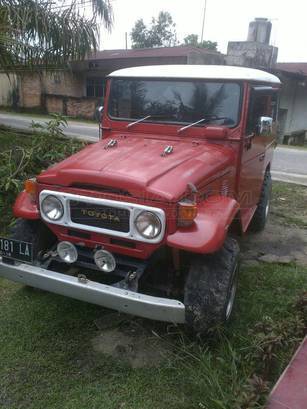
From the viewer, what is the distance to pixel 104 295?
101 inches

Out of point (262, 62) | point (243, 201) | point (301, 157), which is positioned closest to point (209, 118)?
point (243, 201)

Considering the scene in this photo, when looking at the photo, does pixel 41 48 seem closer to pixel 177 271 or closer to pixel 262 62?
pixel 177 271

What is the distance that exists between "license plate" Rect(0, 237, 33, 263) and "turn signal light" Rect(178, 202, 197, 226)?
42.3 inches

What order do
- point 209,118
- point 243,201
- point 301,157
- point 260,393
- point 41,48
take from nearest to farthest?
point 260,393 → point 209,118 → point 243,201 → point 41,48 → point 301,157

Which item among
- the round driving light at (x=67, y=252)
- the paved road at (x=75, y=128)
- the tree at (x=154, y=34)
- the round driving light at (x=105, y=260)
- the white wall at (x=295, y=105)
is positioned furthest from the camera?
the tree at (x=154, y=34)

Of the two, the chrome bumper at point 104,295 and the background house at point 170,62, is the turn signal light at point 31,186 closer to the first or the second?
the chrome bumper at point 104,295

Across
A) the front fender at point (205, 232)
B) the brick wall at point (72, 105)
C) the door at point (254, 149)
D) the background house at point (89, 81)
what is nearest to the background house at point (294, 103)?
the background house at point (89, 81)

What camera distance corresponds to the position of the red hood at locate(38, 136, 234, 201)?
2656mm

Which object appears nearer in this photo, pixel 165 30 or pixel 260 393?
pixel 260 393

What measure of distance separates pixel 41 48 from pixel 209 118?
3.74 metres

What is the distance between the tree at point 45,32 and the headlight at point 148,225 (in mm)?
4005

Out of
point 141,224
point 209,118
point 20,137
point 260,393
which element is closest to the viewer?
point 260,393

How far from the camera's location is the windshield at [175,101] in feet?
11.5

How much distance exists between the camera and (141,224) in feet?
8.60
